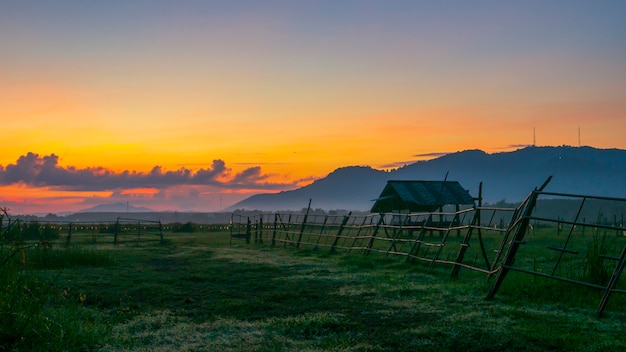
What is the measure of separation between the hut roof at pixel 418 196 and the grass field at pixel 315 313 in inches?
893

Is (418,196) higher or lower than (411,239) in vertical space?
higher

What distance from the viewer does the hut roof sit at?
122 feet

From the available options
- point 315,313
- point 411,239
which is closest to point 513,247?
point 315,313

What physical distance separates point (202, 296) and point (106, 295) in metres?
1.84

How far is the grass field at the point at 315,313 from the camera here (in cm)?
707

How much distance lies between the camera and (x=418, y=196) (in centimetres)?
3812

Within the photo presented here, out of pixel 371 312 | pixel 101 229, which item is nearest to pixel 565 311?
pixel 371 312

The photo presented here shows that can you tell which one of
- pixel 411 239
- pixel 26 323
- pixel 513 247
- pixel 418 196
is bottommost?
pixel 411 239

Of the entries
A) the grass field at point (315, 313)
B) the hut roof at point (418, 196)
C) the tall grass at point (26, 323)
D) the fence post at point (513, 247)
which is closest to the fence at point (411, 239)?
the grass field at point (315, 313)

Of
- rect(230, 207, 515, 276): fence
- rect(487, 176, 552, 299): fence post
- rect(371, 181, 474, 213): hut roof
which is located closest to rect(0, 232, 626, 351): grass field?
rect(487, 176, 552, 299): fence post

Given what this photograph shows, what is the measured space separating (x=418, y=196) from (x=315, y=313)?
2969 centimetres

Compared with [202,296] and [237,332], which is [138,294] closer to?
[202,296]

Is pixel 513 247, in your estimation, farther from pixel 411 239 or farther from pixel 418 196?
pixel 418 196

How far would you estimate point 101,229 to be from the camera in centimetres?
4400
